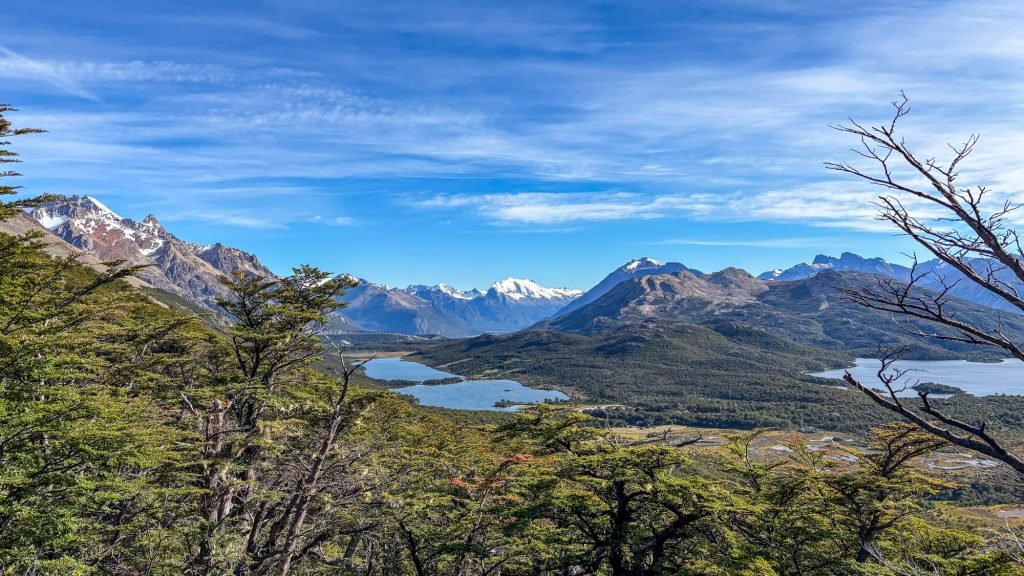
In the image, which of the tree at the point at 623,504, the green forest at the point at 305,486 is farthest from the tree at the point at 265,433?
the tree at the point at 623,504

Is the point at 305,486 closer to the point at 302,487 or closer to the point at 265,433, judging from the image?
the point at 302,487

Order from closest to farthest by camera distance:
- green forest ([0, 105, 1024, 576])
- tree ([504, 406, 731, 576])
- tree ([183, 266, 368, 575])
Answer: green forest ([0, 105, 1024, 576]), tree ([183, 266, 368, 575]), tree ([504, 406, 731, 576])

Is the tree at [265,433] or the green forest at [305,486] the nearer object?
the green forest at [305,486]

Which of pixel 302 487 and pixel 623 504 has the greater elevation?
pixel 302 487

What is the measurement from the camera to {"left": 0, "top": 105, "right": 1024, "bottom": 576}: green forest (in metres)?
14.6

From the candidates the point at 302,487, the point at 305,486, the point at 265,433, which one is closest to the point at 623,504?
the point at 305,486

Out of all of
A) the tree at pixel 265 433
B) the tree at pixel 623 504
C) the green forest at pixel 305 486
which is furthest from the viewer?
the tree at pixel 623 504

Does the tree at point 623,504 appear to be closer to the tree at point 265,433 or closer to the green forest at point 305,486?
the green forest at point 305,486

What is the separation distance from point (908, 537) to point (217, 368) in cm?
3393

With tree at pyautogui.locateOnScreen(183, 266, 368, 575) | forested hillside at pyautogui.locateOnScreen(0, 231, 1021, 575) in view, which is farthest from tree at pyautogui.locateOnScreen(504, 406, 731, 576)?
tree at pyautogui.locateOnScreen(183, 266, 368, 575)

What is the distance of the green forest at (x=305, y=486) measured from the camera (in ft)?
48.0

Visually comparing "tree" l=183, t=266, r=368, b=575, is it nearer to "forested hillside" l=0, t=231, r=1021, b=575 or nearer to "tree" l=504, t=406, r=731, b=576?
"forested hillside" l=0, t=231, r=1021, b=575

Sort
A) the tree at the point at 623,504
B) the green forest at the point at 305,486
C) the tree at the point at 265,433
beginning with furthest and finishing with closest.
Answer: the tree at the point at 623,504 < the tree at the point at 265,433 < the green forest at the point at 305,486

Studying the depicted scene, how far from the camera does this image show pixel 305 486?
52.5 feet
